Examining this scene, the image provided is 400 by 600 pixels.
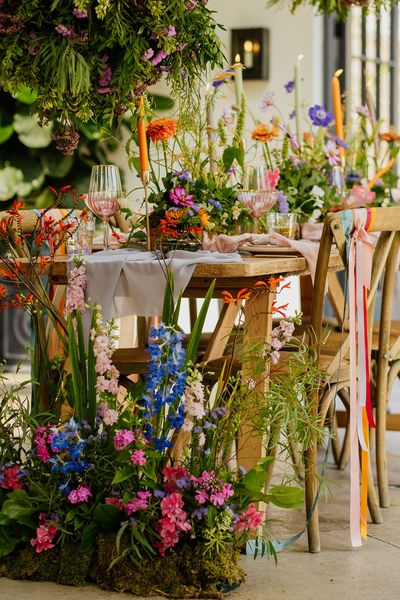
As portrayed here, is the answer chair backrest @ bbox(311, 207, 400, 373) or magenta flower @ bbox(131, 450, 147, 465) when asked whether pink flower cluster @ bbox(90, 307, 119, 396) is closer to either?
magenta flower @ bbox(131, 450, 147, 465)

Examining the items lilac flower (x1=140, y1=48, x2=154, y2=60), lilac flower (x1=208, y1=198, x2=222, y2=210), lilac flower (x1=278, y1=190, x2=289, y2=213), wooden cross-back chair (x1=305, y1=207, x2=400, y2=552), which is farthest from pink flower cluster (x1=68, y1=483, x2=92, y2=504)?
lilac flower (x1=278, y1=190, x2=289, y2=213)

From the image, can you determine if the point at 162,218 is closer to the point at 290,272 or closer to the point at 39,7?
the point at 290,272

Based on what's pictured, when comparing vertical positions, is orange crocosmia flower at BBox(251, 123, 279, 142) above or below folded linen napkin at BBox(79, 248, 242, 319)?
above

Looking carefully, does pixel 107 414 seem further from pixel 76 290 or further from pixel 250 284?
pixel 250 284

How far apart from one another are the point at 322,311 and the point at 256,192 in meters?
0.52

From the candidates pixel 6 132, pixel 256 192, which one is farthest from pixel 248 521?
pixel 6 132

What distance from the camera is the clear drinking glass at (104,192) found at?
2832 mm

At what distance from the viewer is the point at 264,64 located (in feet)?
20.1

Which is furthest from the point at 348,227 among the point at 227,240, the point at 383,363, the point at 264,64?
the point at 264,64

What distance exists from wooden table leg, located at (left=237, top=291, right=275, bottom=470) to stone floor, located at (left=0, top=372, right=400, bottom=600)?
19 centimetres

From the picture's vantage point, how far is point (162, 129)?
2.77 meters

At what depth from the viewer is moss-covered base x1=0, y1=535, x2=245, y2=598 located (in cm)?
236

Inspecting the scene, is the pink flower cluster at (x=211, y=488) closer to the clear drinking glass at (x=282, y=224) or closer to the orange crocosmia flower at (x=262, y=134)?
the clear drinking glass at (x=282, y=224)

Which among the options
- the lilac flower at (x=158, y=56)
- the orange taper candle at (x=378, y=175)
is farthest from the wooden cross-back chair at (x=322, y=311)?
the orange taper candle at (x=378, y=175)
